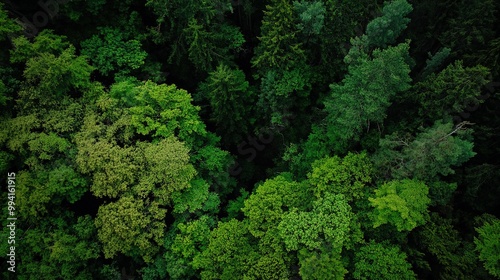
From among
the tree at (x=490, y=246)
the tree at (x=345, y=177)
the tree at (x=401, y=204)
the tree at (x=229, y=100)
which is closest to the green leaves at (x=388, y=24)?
the tree at (x=345, y=177)

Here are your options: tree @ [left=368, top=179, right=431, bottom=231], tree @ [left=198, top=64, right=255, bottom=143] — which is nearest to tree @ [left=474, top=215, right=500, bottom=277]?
tree @ [left=368, top=179, right=431, bottom=231]

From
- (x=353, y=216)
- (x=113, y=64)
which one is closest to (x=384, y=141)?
(x=353, y=216)

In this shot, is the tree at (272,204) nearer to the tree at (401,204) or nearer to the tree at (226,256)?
the tree at (226,256)

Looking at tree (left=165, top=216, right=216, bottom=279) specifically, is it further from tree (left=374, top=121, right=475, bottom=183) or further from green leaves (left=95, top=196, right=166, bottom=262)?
tree (left=374, top=121, right=475, bottom=183)

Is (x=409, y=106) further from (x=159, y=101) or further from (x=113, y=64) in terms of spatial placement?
(x=113, y=64)

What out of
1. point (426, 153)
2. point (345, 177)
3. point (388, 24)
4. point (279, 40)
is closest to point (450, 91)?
point (426, 153)

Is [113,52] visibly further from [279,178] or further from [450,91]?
[450,91]
